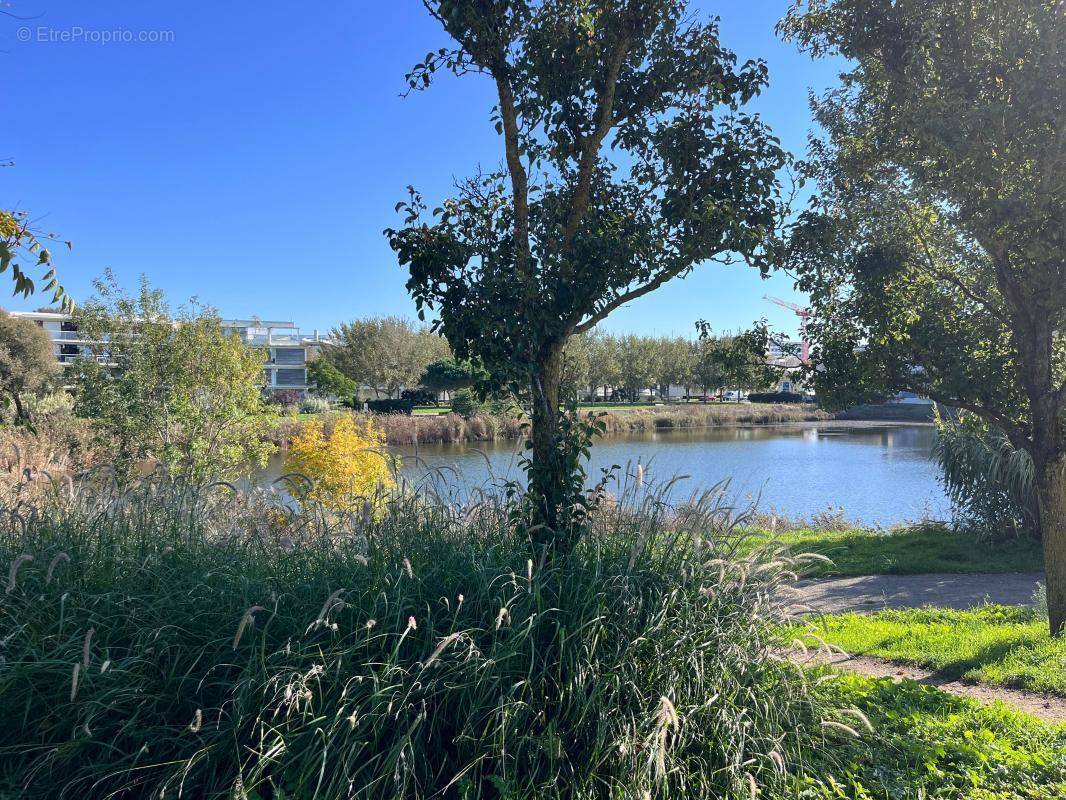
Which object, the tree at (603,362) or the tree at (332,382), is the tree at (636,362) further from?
the tree at (332,382)

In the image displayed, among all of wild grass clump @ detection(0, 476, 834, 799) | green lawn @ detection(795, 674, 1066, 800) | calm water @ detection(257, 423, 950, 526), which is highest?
wild grass clump @ detection(0, 476, 834, 799)

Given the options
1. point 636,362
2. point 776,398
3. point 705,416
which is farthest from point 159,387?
point 776,398

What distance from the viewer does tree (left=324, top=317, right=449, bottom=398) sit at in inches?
2004

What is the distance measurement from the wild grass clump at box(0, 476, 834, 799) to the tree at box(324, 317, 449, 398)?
4765cm

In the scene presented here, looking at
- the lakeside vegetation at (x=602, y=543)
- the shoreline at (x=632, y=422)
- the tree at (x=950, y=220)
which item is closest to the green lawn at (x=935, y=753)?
the lakeside vegetation at (x=602, y=543)

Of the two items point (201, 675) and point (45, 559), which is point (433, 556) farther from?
point (45, 559)

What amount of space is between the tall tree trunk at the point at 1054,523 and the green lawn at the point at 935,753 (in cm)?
182

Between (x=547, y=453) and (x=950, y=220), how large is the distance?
11.7 feet

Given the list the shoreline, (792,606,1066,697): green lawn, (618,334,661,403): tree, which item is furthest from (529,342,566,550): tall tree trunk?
(618,334,661,403): tree

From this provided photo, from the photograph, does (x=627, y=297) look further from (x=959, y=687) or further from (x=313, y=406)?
(x=313, y=406)

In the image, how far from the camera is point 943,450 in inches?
464

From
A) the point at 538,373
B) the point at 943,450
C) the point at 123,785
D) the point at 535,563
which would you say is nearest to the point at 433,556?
the point at 535,563

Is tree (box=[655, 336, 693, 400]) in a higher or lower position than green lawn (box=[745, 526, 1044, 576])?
higher

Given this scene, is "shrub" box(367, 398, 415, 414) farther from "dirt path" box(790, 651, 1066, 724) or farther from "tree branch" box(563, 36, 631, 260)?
"tree branch" box(563, 36, 631, 260)
